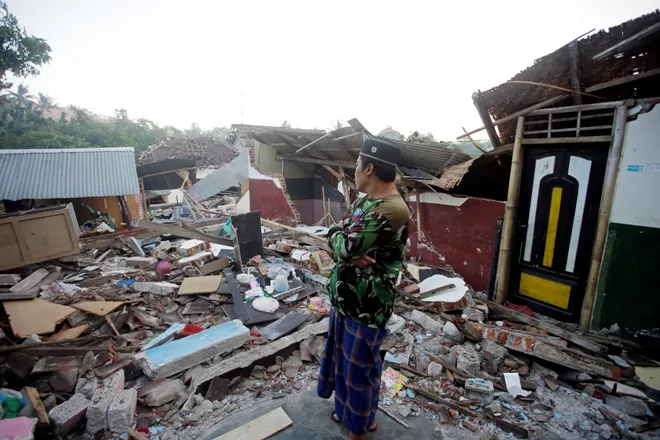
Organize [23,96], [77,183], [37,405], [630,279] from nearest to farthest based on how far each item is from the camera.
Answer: [37,405] < [630,279] < [77,183] < [23,96]

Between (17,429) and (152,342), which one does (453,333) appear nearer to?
(152,342)

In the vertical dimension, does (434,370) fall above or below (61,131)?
below

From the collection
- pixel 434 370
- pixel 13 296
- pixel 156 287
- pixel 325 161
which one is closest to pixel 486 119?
pixel 434 370

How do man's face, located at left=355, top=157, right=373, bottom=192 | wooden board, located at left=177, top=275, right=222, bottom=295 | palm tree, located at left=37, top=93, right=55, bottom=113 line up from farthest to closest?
palm tree, located at left=37, top=93, right=55, bottom=113
wooden board, located at left=177, top=275, right=222, bottom=295
man's face, located at left=355, top=157, right=373, bottom=192

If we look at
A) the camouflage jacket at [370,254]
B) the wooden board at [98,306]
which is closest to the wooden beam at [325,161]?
the wooden board at [98,306]

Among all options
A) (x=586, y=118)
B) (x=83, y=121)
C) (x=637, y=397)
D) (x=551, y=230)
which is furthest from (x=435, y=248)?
(x=83, y=121)

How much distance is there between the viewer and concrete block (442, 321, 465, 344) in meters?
3.98

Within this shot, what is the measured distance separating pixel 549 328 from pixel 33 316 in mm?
6808

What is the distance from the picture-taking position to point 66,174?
962cm

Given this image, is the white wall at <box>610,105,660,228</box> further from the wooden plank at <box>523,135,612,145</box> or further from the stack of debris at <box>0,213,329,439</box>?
the stack of debris at <box>0,213,329,439</box>

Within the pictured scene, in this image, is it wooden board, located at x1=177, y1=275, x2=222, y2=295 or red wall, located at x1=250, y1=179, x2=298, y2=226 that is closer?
wooden board, located at x1=177, y1=275, x2=222, y2=295

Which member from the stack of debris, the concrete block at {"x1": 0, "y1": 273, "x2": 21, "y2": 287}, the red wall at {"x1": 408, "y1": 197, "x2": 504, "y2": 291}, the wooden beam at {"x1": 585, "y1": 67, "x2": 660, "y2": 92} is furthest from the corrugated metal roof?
the wooden beam at {"x1": 585, "y1": 67, "x2": 660, "y2": 92}

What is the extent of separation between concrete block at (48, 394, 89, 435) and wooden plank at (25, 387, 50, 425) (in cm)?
4

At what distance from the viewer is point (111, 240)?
750cm
